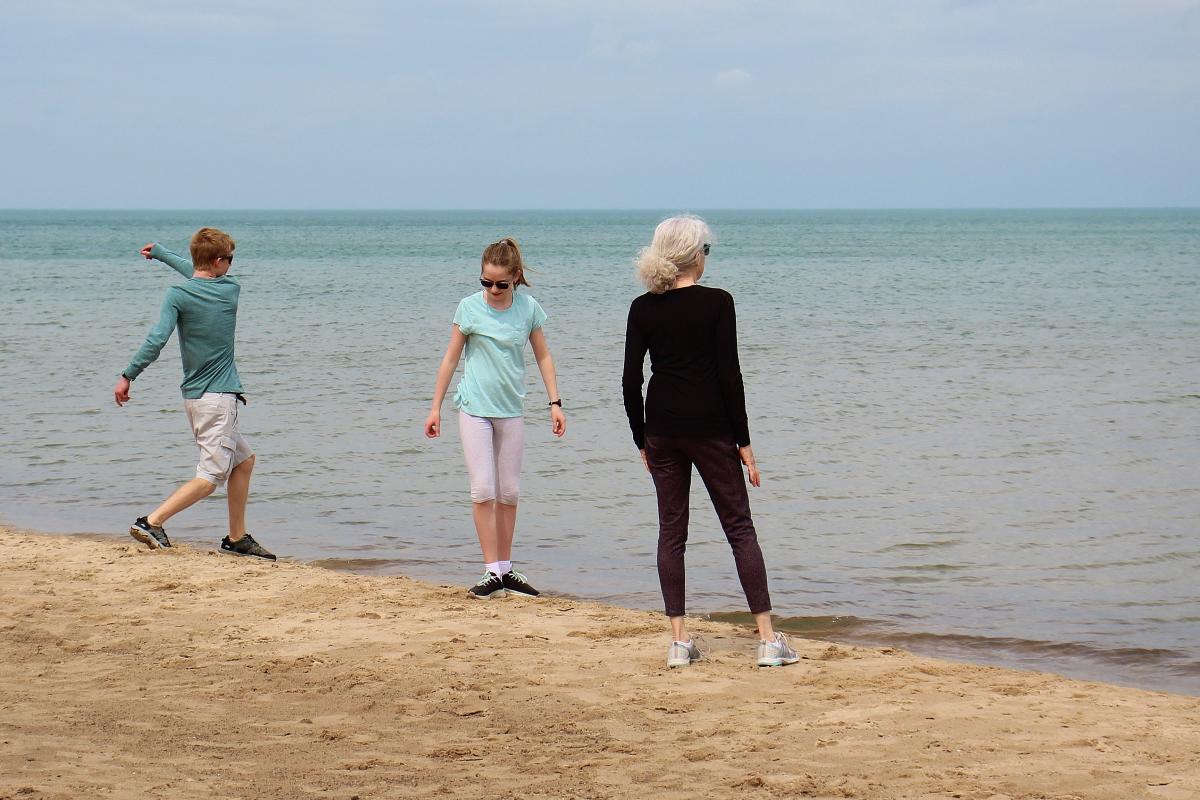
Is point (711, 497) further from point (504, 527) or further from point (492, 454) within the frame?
point (504, 527)

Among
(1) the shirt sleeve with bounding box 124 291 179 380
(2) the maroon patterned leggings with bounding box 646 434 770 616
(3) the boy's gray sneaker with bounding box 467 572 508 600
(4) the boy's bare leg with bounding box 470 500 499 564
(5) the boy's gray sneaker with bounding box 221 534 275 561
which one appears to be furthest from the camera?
(5) the boy's gray sneaker with bounding box 221 534 275 561

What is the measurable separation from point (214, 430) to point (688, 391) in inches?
136

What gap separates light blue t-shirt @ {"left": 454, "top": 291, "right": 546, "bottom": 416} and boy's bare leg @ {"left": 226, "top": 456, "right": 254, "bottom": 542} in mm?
1905

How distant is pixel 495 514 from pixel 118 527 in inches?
154

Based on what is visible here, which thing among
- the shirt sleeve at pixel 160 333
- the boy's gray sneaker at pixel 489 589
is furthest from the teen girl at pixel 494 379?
the shirt sleeve at pixel 160 333

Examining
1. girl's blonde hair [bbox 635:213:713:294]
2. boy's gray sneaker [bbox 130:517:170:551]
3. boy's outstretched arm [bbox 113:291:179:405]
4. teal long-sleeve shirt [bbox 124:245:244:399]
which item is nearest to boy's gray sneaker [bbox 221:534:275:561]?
boy's gray sneaker [bbox 130:517:170:551]

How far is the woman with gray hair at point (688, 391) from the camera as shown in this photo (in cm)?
515

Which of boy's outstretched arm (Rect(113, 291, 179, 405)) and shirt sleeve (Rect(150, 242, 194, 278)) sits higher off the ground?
shirt sleeve (Rect(150, 242, 194, 278))

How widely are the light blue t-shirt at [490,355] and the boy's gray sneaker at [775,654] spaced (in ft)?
5.89

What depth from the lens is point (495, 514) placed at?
22.3 ft

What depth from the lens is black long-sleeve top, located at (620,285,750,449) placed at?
5148 millimetres

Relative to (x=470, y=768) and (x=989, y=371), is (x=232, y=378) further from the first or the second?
(x=989, y=371)

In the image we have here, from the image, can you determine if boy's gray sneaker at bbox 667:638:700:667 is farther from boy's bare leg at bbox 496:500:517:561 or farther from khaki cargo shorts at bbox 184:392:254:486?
khaki cargo shorts at bbox 184:392:254:486

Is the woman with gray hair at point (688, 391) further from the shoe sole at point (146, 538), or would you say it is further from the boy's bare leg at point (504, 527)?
the shoe sole at point (146, 538)
